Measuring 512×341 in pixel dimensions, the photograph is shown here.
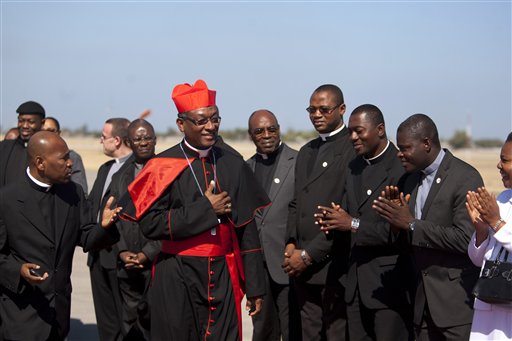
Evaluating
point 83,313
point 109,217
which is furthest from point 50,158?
point 83,313

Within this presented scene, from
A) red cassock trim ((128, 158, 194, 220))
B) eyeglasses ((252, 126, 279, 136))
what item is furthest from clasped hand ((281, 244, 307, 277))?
red cassock trim ((128, 158, 194, 220))

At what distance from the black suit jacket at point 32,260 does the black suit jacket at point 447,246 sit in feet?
8.56

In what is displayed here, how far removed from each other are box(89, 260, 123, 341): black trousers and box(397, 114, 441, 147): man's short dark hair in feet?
14.5

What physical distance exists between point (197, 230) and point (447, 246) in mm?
1921

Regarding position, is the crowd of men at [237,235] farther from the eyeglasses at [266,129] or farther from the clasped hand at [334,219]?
the eyeglasses at [266,129]

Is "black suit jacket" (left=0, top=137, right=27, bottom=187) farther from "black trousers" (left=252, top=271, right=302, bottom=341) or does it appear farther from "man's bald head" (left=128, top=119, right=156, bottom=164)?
"black trousers" (left=252, top=271, right=302, bottom=341)

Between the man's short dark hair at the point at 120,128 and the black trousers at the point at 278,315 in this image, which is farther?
the man's short dark hair at the point at 120,128

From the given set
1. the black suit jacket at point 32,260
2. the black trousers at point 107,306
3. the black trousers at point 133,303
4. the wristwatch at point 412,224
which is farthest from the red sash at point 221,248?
the black trousers at point 107,306

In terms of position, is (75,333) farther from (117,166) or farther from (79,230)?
(79,230)

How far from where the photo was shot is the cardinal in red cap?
6820 mm

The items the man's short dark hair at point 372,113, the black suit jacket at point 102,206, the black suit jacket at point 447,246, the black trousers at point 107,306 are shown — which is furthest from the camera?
the black trousers at point 107,306

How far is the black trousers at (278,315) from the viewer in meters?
9.05

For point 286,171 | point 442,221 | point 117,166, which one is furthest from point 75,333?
point 442,221

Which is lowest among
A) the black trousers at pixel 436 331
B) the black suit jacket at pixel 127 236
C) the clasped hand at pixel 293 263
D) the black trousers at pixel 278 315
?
the black trousers at pixel 278 315
